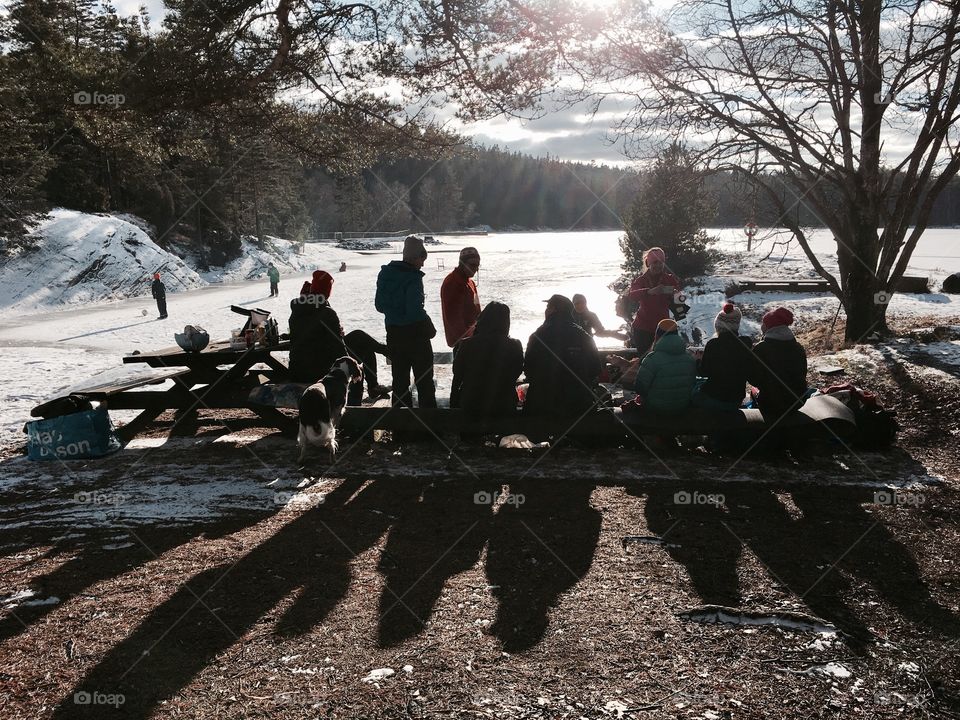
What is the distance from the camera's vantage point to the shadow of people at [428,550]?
3.44m

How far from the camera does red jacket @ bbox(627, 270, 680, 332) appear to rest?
7.67m

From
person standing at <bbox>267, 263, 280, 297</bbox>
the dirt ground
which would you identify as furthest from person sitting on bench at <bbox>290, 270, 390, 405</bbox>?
person standing at <bbox>267, 263, 280, 297</bbox>

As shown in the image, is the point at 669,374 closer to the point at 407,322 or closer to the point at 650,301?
the point at 650,301

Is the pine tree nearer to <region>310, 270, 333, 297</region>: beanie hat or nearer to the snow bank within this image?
the snow bank

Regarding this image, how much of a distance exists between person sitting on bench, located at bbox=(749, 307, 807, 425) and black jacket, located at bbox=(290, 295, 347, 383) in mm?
3941

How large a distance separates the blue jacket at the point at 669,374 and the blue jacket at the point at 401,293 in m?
2.15

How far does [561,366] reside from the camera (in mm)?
5707

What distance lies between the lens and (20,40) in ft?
103

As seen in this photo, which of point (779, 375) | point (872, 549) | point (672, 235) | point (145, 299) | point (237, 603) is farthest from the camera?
point (672, 235)

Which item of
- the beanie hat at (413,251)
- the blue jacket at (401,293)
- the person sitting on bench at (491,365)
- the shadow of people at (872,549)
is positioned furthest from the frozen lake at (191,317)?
the shadow of people at (872,549)

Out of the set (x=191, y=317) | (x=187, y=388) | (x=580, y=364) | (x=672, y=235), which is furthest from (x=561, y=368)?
(x=672, y=235)

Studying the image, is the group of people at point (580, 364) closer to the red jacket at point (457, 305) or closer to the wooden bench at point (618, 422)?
the wooden bench at point (618, 422)

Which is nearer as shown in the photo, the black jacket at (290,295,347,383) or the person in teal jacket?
the person in teal jacket

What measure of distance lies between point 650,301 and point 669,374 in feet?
7.43
